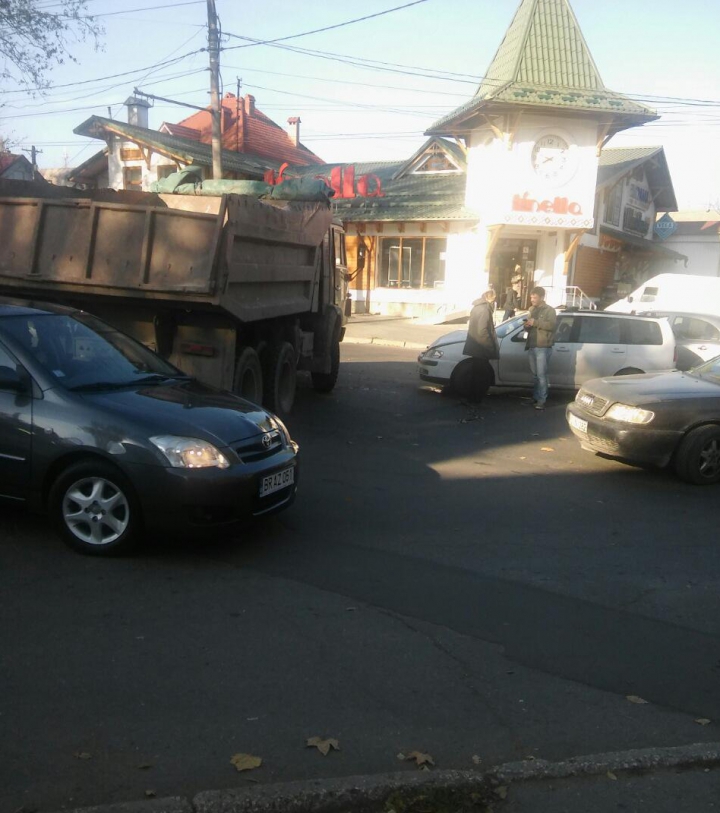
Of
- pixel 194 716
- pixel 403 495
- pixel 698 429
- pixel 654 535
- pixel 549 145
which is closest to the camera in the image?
pixel 194 716

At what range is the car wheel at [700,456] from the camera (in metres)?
8.48

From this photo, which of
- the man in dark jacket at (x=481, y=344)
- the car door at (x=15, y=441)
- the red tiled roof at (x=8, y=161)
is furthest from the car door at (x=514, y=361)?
the red tiled roof at (x=8, y=161)

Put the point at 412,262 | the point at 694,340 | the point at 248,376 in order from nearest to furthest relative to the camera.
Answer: the point at 248,376, the point at 694,340, the point at 412,262

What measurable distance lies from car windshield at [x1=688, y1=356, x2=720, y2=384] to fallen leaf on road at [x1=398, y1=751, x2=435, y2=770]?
6.96 m

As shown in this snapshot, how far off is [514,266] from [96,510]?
2658 cm

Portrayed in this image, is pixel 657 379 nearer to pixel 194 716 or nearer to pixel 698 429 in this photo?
pixel 698 429

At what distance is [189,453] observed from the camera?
541 centimetres

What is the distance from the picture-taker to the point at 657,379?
30.7 ft

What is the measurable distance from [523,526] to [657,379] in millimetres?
3378

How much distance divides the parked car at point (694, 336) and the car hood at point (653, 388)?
5722mm

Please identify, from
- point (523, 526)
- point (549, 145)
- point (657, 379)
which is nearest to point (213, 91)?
point (549, 145)

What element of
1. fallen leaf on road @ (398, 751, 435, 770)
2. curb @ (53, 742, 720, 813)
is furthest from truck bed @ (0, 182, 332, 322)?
curb @ (53, 742, 720, 813)

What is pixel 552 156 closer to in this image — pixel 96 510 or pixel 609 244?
pixel 609 244

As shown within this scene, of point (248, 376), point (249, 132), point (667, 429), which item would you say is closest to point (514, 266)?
point (249, 132)
